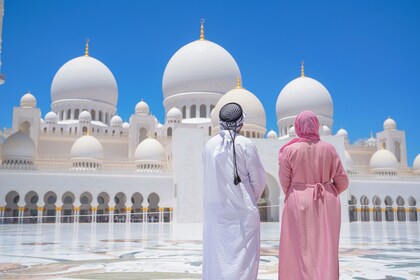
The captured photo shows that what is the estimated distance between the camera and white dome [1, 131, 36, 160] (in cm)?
2466

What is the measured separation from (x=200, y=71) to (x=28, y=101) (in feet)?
38.0

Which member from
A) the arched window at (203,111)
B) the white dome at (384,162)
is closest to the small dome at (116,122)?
the arched window at (203,111)

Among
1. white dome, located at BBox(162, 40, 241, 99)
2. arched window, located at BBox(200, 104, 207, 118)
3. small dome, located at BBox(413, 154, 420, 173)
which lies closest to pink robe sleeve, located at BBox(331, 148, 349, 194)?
arched window, located at BBox(200, 104, 207, 118)

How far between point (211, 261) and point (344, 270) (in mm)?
2144

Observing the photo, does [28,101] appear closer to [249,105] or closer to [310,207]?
[249,105]

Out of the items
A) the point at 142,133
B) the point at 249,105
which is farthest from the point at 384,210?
the point at 142,133

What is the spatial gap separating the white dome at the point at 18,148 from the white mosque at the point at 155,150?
0.18ft

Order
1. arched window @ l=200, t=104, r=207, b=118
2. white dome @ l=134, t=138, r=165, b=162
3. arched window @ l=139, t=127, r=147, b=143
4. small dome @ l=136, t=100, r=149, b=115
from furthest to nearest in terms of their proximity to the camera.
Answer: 1. small dome @ l=136, t=100, r=149, b=115
2. arched window @ l=139, t=127, r=147, b=143
3. arched window @ l=200, t=104, r=207, b=118
4. white dome @ l=134, t=138, r=165, b=162

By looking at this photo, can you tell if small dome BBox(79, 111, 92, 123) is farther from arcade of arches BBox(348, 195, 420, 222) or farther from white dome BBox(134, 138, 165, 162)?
arcade of arches BBox(348, 195, 420, 222)

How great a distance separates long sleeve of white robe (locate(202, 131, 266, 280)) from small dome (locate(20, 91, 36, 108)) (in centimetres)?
2906

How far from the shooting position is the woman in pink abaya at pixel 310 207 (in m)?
3.22

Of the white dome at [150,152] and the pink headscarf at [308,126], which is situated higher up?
the white dome at [150,152]

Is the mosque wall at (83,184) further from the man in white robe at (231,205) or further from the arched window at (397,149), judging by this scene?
the man in white robe at (231,205)

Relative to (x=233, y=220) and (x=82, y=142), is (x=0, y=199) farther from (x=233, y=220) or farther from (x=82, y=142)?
(x=233, y=220)
